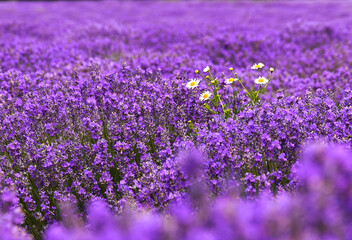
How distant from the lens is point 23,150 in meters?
3.04

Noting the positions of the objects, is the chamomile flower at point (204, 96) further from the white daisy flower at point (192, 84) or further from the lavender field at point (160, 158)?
the white daisy flower at point (192, 84)

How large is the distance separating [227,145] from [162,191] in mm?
714

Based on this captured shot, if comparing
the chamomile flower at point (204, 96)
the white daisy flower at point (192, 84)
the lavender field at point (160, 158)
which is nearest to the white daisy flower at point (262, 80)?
the lavender field at point (160, 158)

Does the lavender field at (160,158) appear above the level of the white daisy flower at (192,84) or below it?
below

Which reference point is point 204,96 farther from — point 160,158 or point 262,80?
point 160,158

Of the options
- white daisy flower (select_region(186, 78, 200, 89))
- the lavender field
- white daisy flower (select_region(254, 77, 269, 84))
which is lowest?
the lavender field

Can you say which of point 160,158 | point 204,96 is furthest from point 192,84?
point 160,158

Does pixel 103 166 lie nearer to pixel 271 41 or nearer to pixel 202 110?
pixel 202 110

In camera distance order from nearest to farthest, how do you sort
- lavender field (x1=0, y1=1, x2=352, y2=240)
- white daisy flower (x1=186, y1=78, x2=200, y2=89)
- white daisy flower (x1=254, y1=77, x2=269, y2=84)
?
lavender field (x1=0, y1=1, x2=352, y2=240) → white daisy flower (x1=186, y1=78, x2=200, y2=89) → white daisy flower (x1=254, y1=77, x2=269, y2=84)

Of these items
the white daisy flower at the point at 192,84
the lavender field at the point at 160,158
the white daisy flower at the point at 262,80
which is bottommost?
the lavender field at the point at 160,158

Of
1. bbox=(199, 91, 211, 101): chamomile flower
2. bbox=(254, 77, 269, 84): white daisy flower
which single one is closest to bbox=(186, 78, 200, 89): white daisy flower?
bbox=(199, 91, 211, 101): chamomile flower

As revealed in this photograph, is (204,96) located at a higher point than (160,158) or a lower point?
higher

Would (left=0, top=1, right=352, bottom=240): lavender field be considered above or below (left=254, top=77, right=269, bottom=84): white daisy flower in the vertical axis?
below

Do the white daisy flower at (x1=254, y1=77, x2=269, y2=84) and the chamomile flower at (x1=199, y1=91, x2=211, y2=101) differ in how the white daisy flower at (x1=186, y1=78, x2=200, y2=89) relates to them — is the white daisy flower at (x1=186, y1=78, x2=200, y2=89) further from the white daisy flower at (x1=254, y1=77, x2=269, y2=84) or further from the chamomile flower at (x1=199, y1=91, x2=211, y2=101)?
the white daisy flower at (x1=254, y1=77, x2=269, y2=84)
